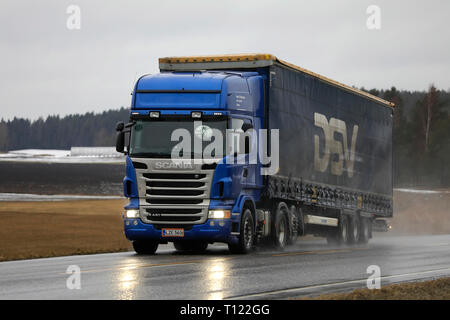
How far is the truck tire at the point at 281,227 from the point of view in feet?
74.9

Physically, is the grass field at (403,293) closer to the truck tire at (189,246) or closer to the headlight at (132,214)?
the headlight at (132,214)

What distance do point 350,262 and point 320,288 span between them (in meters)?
5.88

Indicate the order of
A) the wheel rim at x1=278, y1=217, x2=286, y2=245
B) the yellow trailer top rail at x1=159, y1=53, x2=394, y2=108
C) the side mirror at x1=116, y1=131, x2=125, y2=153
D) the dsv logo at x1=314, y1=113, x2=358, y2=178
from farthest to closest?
the dsv logo at x1=314, y1=113, x2=358, y2=178
the wheel rim at x1=278, y1=217, x2=286, y2=245
the yellow trailer top rail at x1=159, y1=53, x2=394, y2=108
the side mirror at x1=116, y1=131, x2=125, y2=153

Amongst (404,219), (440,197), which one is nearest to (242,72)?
(404,219)

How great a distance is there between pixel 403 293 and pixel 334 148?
49.5 feet

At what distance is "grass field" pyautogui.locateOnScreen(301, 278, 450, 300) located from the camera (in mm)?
11547

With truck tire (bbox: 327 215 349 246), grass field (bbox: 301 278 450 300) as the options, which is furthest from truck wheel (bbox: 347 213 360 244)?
grass field (bbox: 301 278 450 300)

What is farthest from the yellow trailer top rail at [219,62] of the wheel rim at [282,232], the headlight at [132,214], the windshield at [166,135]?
the headlight at [132,214]

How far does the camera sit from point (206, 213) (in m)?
20.0

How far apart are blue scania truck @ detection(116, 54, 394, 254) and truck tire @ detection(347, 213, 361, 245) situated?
0.52 m

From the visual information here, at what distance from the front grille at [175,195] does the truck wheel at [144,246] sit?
147cm

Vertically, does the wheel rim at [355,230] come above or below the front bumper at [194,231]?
below

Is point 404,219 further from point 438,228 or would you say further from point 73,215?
point 73,215

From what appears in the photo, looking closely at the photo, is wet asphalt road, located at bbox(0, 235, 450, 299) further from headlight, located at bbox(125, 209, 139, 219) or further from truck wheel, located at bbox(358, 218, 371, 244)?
truck wheel, located at bbox(358, 218, 371, 244)
